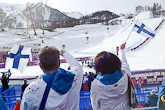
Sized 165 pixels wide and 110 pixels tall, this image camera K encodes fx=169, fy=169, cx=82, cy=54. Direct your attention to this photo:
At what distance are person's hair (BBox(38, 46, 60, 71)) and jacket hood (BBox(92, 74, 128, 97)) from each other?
363mm

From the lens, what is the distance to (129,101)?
138cm

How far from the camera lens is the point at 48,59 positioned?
129 cm

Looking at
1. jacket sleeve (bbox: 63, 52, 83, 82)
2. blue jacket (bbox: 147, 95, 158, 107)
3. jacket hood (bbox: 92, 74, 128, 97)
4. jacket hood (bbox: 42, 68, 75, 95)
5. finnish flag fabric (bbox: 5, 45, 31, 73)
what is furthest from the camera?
finnish flag fabric (bbox: 5, 45, 31, 73)

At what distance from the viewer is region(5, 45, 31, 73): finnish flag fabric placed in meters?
4.66

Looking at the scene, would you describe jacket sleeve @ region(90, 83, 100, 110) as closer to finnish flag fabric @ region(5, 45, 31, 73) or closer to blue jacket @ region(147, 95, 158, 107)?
blue jacket @ region(147, 95, 158, 107)

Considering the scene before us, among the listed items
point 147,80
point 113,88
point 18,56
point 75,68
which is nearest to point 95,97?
point 113,88

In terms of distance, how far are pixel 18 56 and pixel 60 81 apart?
150 inches

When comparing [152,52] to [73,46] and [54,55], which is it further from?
[73,46]

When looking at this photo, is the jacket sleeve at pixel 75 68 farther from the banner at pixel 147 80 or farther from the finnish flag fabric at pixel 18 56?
the banner at pixel 147 80

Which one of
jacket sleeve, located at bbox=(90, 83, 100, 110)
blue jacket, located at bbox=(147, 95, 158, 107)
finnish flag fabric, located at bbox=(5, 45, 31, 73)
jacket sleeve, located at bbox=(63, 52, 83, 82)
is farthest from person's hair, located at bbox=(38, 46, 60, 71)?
finnish flag fabric, located at bbox=(5, 45, 31, 73)

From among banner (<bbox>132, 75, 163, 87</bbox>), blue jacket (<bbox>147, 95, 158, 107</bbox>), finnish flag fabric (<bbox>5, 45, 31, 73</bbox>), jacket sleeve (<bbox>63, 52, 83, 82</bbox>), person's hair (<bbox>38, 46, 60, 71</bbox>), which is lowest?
banner (<bbox>132, 75, 163, 87</bbox>)

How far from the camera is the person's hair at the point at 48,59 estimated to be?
4.25 ft

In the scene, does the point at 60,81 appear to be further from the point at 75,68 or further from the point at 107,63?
the point at 107,63

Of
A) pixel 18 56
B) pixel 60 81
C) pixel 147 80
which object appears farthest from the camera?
pixel 147 80
